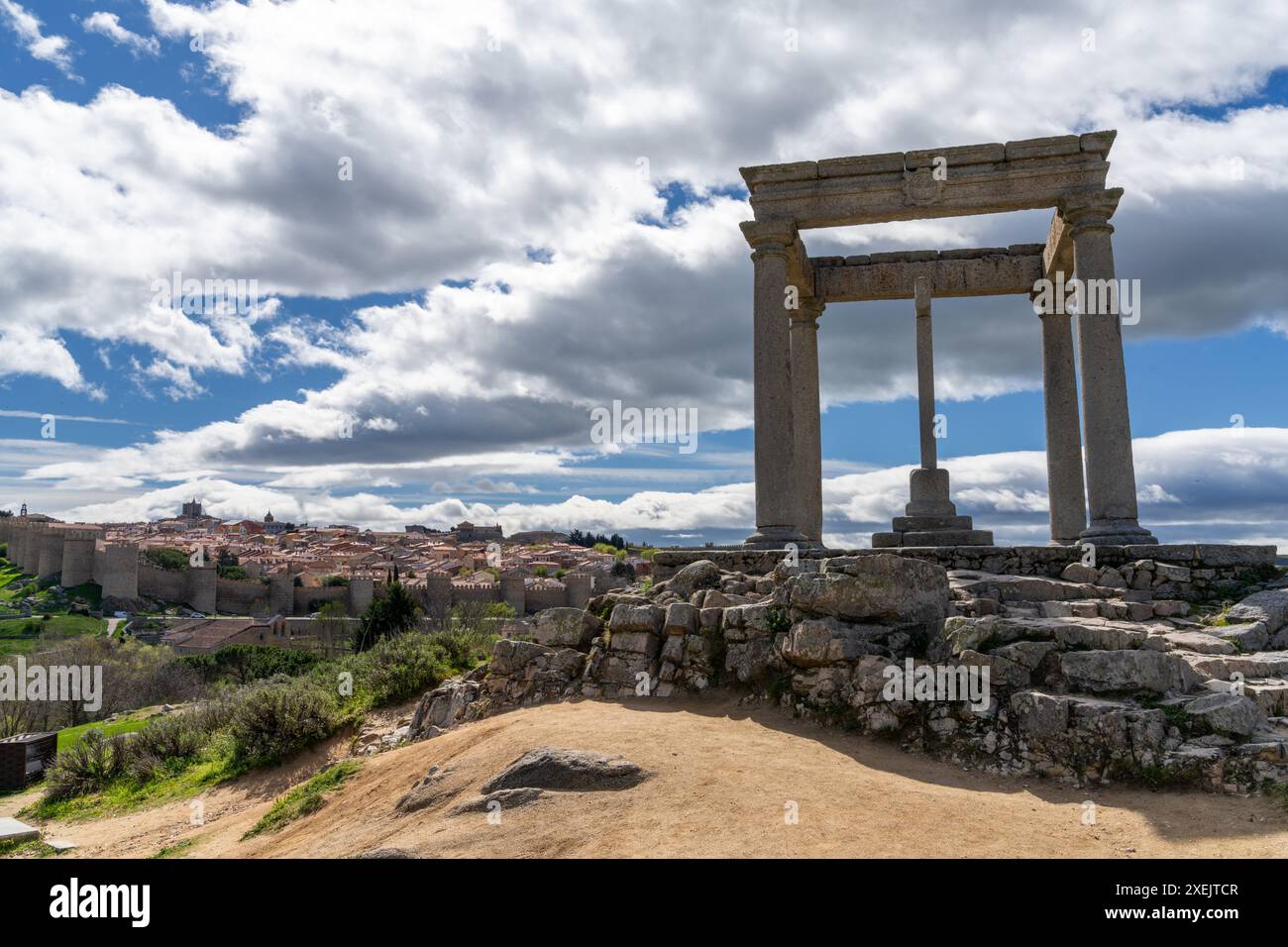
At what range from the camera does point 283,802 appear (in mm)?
11359

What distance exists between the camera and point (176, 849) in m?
11.0

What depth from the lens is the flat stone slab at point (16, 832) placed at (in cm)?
1298

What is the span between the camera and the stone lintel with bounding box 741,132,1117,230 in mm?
16172

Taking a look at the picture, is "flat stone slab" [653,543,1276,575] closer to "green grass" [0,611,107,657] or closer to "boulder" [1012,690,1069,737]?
"boulder" [1012,690,1069,737]

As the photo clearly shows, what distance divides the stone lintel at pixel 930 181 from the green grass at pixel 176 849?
565 inches

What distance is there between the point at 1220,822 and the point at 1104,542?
8.06 m

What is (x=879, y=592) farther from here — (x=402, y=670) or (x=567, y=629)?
(x=402, y=670)

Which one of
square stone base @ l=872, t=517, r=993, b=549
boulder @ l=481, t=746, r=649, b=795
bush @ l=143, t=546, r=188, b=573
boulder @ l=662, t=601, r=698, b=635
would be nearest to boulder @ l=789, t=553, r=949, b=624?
boulder @ l=662, t=601, r=698, b=635

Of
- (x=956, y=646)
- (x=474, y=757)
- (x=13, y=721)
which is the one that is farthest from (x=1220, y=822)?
(x=13, y=721)

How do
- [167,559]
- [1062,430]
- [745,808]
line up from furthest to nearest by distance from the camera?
[167,559], [1062,430], [745,808]

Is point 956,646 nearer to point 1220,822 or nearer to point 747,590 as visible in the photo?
point 1220,822

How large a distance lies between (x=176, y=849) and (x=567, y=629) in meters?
5.85

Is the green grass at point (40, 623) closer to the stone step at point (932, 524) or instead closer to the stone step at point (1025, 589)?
the stone step at point (932, 524)

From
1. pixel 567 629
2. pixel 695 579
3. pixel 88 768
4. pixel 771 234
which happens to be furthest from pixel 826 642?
pixel 88 768
